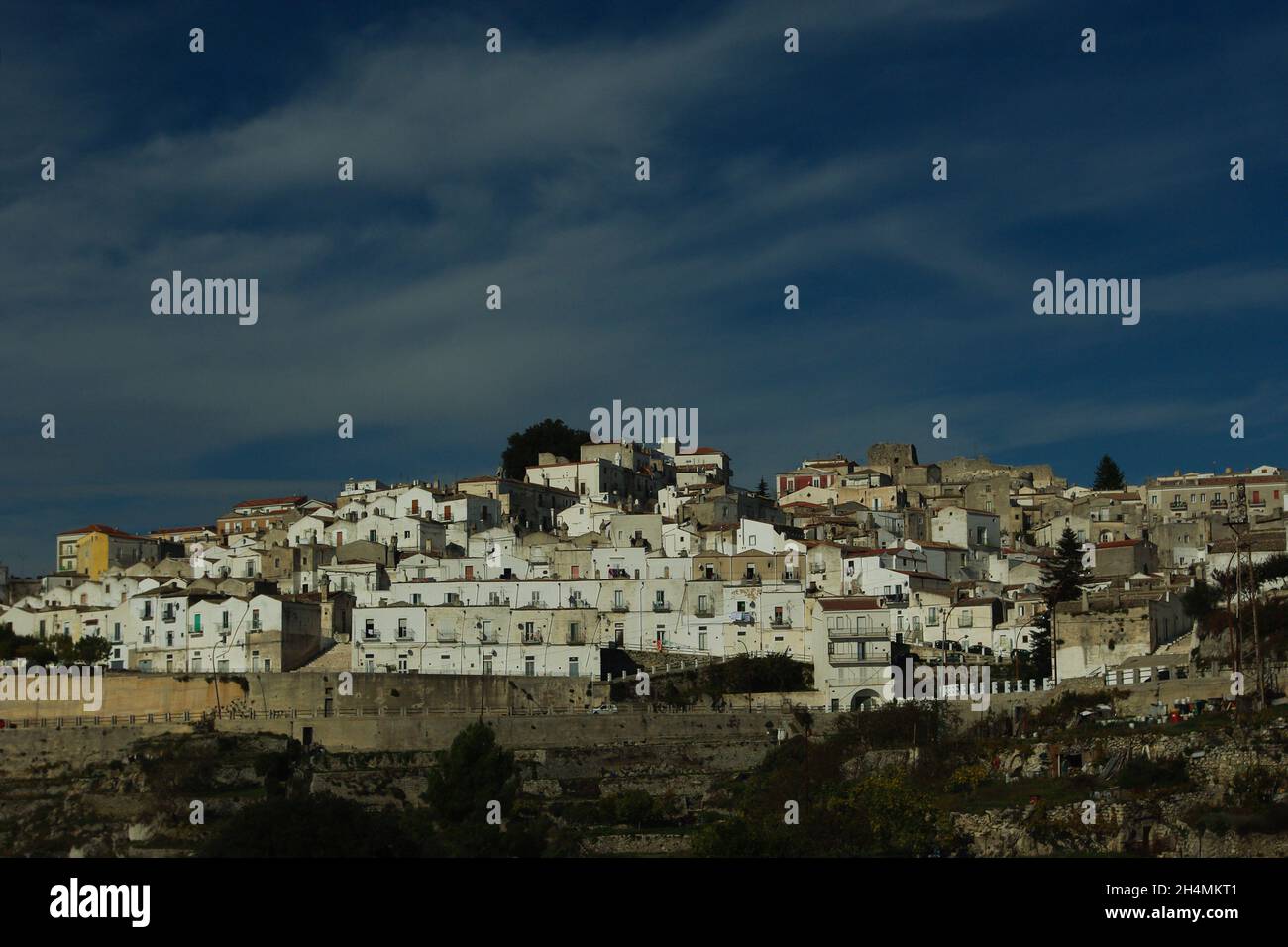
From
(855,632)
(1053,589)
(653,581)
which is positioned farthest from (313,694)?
(1053,589)

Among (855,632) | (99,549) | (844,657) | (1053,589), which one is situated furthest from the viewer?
(99,549)

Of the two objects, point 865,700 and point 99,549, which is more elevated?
point 99,549

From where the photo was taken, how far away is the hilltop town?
205 ft

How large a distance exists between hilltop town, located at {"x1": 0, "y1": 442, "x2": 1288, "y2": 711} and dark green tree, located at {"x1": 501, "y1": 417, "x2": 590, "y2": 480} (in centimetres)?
593

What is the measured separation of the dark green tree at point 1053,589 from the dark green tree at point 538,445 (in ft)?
121

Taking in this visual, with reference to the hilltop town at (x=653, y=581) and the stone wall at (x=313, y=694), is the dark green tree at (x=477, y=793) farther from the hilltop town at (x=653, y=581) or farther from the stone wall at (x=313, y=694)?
the hilltop town at (x=653, y=581)

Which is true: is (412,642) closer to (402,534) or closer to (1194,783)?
(402,534)

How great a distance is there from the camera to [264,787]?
54.6 metres

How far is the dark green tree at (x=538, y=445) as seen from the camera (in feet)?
335

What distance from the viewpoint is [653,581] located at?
68188 millimetres

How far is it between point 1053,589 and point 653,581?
1423cm

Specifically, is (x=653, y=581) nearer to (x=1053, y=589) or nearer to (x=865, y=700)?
(x=865, y=700)
